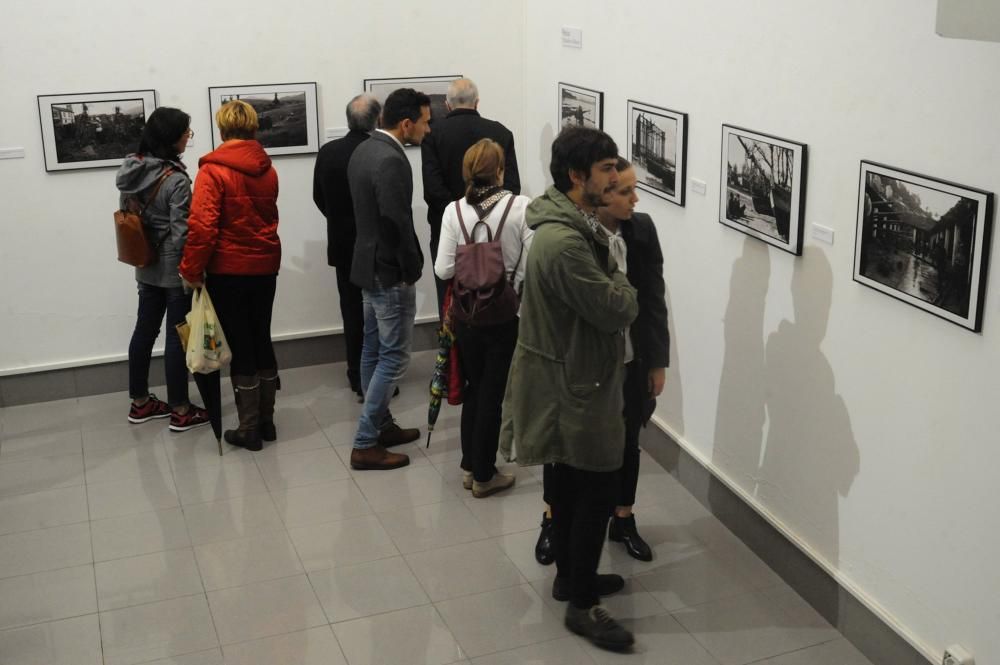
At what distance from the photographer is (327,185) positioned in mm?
6945

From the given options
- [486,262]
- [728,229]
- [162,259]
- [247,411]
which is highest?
[728,229]

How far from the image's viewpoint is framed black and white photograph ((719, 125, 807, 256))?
187 inches

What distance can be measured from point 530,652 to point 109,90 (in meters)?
4.63

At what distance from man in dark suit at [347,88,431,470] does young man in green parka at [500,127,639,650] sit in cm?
160

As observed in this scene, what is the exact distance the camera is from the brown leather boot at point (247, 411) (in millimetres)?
6621

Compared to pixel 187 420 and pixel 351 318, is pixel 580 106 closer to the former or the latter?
pixel 351 318

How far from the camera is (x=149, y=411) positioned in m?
7.16

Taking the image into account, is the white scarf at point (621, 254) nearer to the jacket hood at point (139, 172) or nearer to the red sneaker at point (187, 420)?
the jacket hood at point (139, 172)

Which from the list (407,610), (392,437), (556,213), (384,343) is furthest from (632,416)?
(392,437)

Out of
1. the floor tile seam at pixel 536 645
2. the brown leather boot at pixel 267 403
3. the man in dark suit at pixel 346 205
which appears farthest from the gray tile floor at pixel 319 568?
the man in dark suit at pixel 346 205

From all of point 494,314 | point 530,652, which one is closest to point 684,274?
point 494,314

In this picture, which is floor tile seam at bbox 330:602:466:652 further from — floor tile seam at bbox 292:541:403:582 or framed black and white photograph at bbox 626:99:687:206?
framed black and white photograph at bbox 626:99:687:206

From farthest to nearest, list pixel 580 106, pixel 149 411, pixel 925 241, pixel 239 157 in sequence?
pixel 149 411 < pixel 580 106 < pixel 239 157 < pixel 925 241

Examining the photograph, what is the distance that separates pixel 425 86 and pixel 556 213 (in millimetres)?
3967
